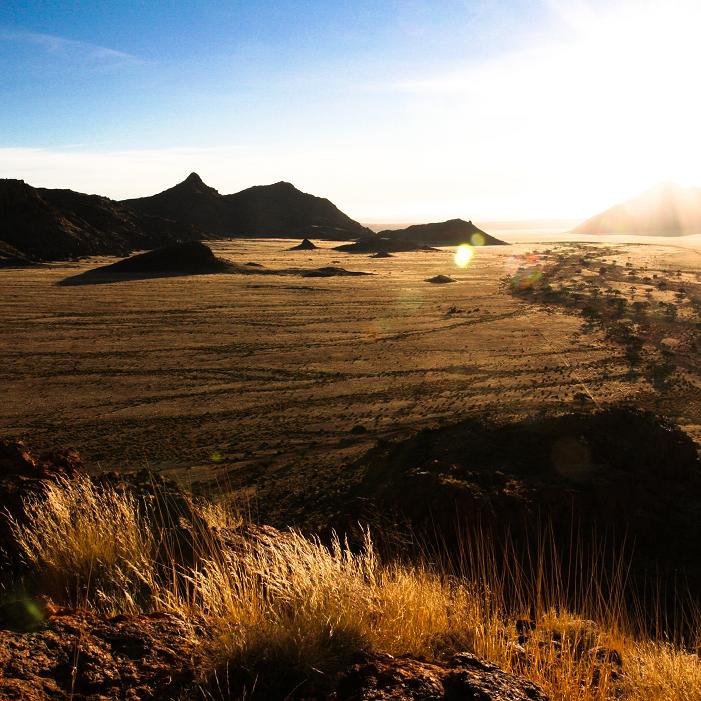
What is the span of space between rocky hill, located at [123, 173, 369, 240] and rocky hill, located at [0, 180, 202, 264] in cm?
3019

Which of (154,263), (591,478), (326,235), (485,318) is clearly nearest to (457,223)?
(326,235)

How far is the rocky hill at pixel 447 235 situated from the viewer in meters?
97.8

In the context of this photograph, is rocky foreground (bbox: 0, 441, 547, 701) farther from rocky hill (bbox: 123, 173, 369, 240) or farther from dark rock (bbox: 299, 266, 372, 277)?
rocky hill (bbox: 123, 173, 369, 240)

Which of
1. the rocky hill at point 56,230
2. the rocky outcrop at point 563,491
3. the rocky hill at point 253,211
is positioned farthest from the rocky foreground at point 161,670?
the rocky hill at point 253,211

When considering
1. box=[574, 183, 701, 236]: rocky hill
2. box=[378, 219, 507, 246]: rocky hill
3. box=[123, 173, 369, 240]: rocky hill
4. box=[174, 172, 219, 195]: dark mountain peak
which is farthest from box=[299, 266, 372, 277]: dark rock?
box=[574, 183, 701, 236]: rocky hill

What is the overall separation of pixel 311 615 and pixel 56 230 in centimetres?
6299

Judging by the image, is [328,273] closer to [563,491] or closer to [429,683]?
[563,491]

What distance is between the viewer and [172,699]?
2453 mm

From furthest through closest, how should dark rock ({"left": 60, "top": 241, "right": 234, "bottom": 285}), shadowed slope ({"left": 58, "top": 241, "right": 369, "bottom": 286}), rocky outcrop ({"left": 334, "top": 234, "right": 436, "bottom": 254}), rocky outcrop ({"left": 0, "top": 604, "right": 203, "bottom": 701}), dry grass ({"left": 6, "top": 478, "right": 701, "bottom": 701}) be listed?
rocky outcrop ({"left": 334, "top": 234, "right": 436, "bottom": 254})
dark rock ({"left": 60, "top": 241, "right": 234, "bottom": 285})
shadowed slope ({"left": 58, "top": 241, "right": 369, "bottom": 286})
dry grass ({"left": 6, "top": 478, "right": 701, "bottom": 701})
rocky outcrop ({"left": 0, "top": 604, "right": 203, "bottom": 701})

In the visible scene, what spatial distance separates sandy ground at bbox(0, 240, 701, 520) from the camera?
9.82m

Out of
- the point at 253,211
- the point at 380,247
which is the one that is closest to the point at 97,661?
the point at 380,247

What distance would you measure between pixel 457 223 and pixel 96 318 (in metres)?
88.3

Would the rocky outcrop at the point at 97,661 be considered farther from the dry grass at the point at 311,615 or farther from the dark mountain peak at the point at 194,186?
the dark mountain peak at the point at 194,186

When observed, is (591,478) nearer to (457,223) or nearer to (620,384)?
(620,384)
